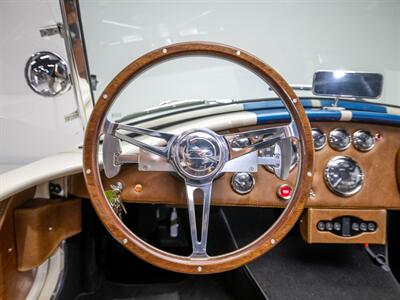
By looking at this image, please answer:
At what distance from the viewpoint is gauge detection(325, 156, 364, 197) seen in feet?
3.65

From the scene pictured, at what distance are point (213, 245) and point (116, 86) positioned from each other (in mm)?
1151

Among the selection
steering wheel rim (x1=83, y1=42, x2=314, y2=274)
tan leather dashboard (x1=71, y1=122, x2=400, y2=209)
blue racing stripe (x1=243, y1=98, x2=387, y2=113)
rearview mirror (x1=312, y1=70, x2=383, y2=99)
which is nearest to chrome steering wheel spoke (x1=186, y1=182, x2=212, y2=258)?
steering wheel rim (x1=83, y1=42, x2=314, y2=274)

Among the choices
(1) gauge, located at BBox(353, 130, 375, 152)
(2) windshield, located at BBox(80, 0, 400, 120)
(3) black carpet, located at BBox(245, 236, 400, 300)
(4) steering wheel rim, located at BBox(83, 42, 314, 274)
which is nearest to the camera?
(4) steering wheel rim, located at BBox(83, 42, 314, 274)

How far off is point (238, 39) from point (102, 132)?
1.82 meters

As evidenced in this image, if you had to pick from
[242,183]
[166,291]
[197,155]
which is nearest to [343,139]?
[242,183]

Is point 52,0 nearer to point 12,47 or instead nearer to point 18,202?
point 12,47

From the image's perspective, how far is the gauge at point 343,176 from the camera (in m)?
1.11

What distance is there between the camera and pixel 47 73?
1084mm

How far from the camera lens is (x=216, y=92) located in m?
2.33

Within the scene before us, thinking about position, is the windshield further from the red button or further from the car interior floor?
the red button

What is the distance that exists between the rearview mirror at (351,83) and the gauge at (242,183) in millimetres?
401

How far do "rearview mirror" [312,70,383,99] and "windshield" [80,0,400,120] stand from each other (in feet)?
3.50

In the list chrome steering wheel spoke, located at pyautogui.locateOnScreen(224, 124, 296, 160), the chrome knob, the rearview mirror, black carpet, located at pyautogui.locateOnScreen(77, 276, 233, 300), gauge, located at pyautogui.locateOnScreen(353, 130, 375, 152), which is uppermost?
the chrome knob

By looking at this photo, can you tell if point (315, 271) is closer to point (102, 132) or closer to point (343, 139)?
point (343, 139)
